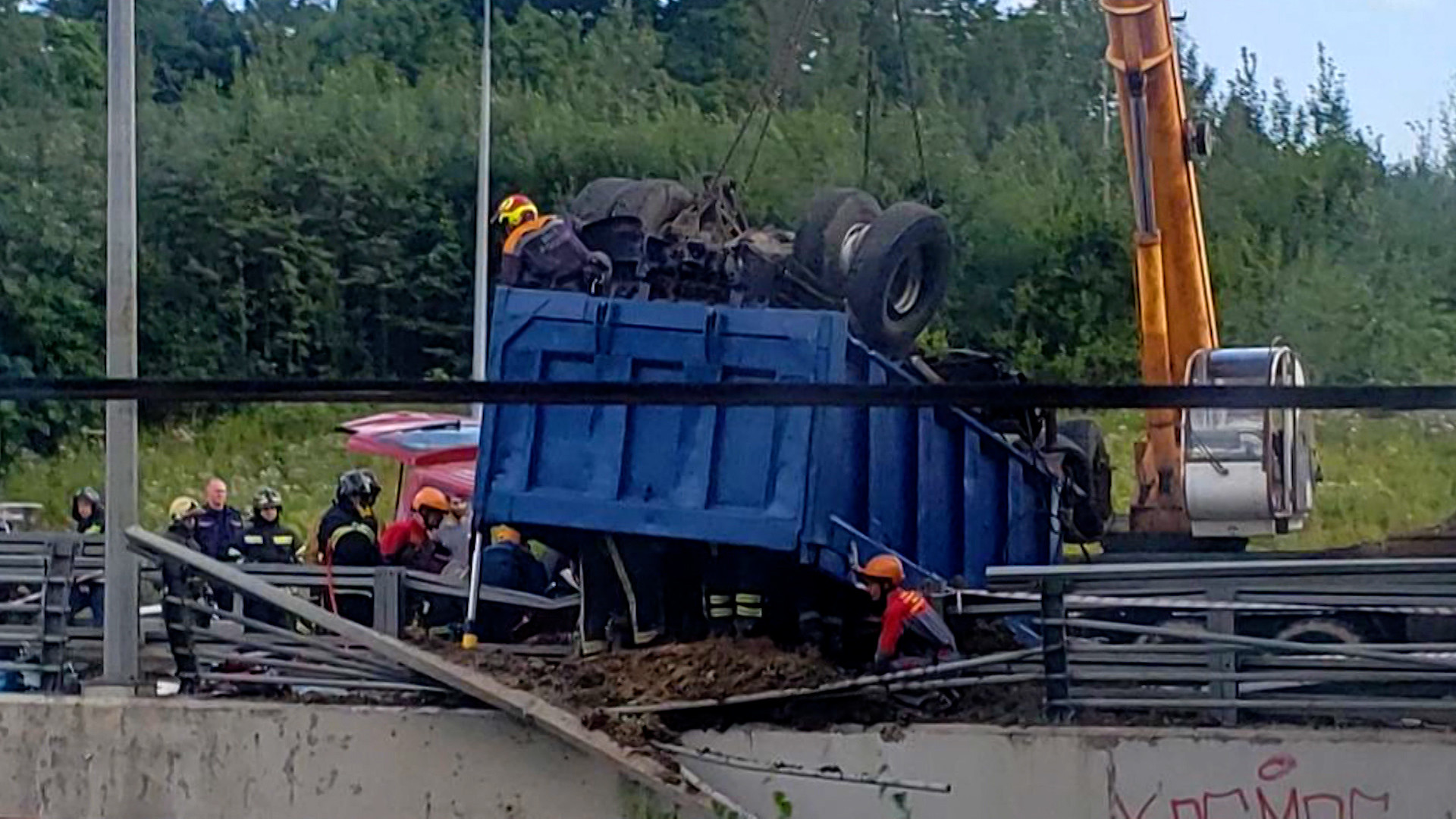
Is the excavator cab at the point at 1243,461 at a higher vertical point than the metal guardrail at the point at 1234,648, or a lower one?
higher

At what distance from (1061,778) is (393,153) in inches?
860

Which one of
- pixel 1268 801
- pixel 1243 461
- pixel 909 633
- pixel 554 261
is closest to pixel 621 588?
pixel 909 633

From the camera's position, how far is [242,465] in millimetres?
16938

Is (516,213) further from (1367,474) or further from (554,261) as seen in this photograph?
(1367,474)

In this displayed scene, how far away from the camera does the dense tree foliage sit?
903 inches

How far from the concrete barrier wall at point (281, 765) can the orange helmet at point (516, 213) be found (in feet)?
6.96

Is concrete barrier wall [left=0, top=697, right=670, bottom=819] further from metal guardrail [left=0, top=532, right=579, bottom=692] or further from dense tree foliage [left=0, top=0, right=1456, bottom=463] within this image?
dense tree foliage [left=0, top=0, right=1456, bottom=463]

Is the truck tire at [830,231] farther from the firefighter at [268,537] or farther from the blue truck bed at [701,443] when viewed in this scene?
the firefighter at [268,537]

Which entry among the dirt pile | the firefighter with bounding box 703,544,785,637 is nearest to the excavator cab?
the firefighter with bounding box 703,544,785,637

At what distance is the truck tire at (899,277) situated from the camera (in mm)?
8227

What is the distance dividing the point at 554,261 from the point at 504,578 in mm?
1276

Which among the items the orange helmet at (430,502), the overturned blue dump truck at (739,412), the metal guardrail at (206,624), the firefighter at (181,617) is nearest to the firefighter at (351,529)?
the orange helmet at (430,502)

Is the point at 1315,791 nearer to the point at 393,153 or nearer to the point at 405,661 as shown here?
the point at 405,661

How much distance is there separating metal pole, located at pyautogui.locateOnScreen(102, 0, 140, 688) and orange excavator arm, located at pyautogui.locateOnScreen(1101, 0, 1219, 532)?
210 inches
